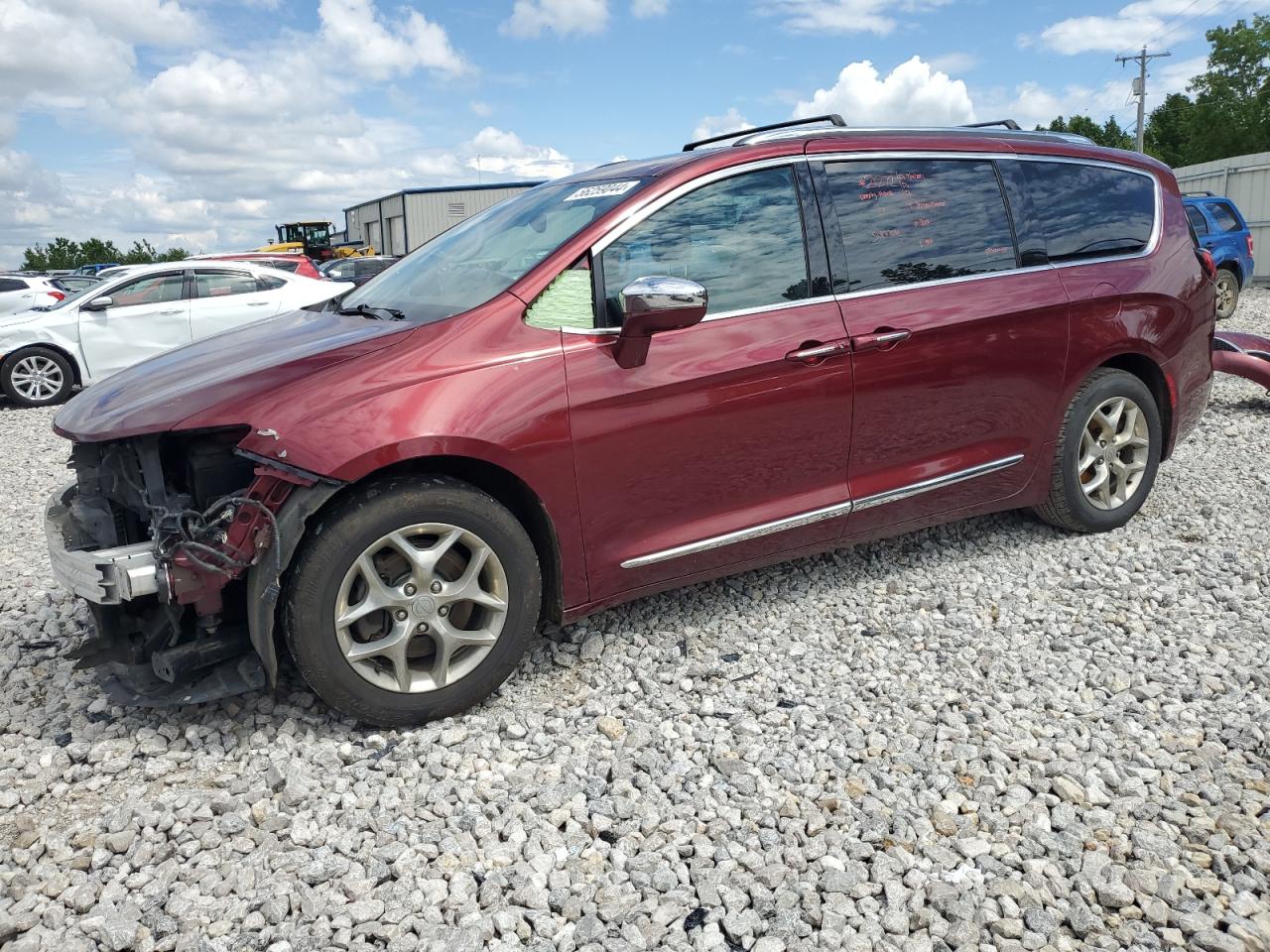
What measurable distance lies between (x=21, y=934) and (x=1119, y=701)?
3266mm

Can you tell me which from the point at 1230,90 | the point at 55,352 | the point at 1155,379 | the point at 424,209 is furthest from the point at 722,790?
the point at 1230,90

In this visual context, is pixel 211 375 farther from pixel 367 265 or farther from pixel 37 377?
pixel 367 265

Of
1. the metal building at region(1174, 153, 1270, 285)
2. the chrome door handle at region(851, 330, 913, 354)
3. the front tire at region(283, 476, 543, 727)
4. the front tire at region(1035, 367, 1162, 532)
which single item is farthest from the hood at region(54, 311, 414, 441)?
the metal building at region(1174, 153, 1270, 285)

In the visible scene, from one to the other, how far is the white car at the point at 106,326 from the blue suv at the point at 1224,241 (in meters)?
12.0

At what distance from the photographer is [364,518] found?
304 cm

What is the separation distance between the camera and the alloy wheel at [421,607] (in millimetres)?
3104

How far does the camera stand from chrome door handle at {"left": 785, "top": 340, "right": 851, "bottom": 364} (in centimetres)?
370

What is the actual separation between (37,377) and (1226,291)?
15752 mm

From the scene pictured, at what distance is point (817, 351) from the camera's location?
12.2 feet

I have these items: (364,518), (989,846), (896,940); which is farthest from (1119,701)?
(364,518)

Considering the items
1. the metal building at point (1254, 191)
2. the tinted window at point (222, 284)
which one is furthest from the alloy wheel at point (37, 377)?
the metal building at point (1254, 191)

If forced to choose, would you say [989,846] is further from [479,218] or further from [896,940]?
[479,218]

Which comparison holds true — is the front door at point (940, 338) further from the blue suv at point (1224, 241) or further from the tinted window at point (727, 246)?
the blue suv at point (1224, 241)

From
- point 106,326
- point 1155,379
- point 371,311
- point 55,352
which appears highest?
point 106,326
